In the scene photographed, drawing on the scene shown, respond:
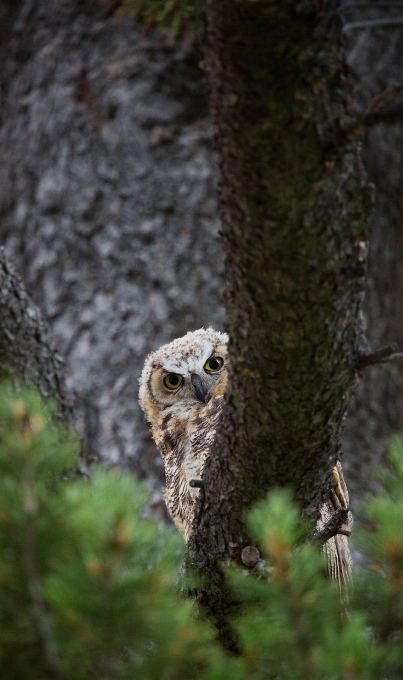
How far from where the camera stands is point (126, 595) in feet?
2.87

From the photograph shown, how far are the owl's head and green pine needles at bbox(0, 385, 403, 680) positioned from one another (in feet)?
6.89

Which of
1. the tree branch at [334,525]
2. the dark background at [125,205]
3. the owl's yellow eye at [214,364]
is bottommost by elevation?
the tree branch at [334,525]

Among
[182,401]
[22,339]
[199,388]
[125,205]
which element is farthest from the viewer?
[125,205]

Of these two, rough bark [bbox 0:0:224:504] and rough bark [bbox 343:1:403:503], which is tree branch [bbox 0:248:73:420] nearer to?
rough bark [bbox 0:0:224:504]

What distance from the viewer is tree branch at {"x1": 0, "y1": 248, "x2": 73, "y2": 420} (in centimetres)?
213

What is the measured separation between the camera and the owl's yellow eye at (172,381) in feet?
10.6

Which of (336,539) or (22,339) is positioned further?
(336,539)

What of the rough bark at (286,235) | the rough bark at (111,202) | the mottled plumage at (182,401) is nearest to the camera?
the rough bark at (286,235)

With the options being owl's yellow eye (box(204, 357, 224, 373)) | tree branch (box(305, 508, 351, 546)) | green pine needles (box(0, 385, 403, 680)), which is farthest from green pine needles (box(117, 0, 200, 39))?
green pine needles (box(0, 385, 403, 680))

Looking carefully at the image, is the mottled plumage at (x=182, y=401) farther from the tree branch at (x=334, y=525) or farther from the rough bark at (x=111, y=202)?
the tree branch at (x=334, y=525)

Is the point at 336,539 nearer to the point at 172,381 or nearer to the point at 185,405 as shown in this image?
the point at 185,405

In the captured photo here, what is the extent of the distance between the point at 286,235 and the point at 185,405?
6.00ft

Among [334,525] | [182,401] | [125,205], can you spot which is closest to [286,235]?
[334,525]

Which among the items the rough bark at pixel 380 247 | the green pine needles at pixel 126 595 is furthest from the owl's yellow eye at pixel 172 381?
the green pine needles at pixel 126 595
